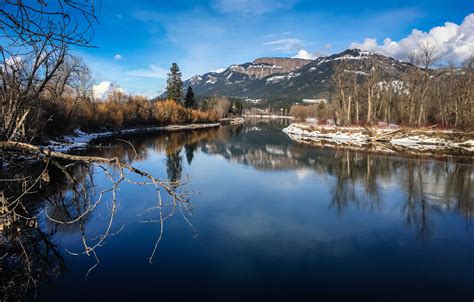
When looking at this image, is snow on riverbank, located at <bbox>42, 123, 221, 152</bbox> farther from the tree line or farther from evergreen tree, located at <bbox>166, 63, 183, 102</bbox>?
the tree line

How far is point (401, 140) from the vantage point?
37562mm

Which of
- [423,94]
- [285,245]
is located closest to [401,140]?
[423,94]

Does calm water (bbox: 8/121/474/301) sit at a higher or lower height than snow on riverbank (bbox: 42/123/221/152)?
lower

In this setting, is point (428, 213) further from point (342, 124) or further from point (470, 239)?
point (342, 124)

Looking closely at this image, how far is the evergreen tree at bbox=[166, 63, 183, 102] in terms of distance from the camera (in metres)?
78.8

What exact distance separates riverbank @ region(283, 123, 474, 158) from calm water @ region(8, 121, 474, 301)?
46.7ft

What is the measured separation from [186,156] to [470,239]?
21.4 m

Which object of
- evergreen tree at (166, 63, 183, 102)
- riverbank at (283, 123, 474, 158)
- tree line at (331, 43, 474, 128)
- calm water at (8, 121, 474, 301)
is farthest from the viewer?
evergreen tree at (166, 63, 183, 102)

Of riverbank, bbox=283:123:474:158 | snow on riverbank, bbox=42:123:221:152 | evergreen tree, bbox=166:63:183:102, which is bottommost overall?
riverbank, bbox=283:123:474:158

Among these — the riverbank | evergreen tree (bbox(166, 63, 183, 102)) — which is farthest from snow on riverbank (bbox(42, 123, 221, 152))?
the riverbank

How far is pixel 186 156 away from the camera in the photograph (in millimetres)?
28188

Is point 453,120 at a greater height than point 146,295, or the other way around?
point 453,120

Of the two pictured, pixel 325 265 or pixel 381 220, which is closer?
pixel 325 265

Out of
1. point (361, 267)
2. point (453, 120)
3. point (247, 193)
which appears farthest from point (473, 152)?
point (361, 267)
